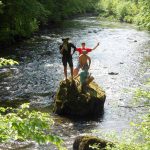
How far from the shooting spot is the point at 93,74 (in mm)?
22516

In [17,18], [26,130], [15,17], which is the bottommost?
[17,18]

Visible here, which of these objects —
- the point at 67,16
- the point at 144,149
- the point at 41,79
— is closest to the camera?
the point at 144,149

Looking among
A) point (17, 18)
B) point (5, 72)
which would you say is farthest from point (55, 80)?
point (17, 18)

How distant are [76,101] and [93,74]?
7.44 m

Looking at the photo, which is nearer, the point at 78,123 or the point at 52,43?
the point at 78,123

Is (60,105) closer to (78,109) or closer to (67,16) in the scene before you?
(78,109)

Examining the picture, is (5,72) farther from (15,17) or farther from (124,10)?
(124,10)

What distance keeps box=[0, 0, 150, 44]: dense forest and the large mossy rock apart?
9527mm

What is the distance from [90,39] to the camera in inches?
1400

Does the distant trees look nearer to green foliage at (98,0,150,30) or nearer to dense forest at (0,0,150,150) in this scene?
dense forest at (0,0,150,150)

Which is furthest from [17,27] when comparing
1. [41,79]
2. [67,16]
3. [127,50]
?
[67,16]

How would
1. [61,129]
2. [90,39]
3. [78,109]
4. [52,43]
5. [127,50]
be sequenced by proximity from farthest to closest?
[90,39]
[52,43]
[127,50]
[78,109]
[61,129]

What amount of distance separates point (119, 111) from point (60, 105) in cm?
256

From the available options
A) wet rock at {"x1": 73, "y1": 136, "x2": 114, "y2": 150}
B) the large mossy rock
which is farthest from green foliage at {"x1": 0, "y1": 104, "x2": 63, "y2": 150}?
the large mossy rock
